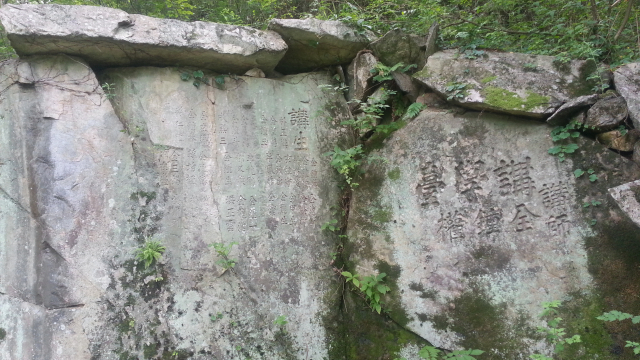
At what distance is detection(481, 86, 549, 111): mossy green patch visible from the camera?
4.05 metres

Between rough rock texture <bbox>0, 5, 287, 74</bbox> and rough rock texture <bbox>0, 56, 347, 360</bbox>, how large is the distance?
17cm

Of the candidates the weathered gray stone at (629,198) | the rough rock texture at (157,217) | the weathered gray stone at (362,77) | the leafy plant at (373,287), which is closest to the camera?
the weathered gray stone at (629,198)

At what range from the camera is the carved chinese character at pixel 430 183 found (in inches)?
170

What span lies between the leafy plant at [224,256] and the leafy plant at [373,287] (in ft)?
3.55

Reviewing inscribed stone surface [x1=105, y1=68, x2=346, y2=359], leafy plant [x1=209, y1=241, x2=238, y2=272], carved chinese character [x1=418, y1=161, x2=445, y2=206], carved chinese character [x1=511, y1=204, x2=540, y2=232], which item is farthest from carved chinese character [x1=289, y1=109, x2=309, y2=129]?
carved chinese character [x1=511, y1=204, x2=540, y2=232]

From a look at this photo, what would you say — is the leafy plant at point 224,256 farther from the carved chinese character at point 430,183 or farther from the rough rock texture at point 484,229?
the carved chinese character at point 430,183

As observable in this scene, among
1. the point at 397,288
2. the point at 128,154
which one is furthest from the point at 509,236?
the point at 128,154

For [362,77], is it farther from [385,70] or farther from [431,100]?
[431,100]

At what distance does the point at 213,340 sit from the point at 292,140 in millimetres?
2183

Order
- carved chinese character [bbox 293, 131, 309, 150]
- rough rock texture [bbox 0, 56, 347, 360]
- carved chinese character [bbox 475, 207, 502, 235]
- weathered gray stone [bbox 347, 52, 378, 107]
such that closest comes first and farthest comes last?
1. rough rock texture [bbox 0, 56, 347, 360]
2. carved chinese character [bbox 475, 207, 502, 235]
3. carved chinese character [bbox 293, 131, 309, 150]
4. weathered gray stone [bbox 347, 52, 378, 107]

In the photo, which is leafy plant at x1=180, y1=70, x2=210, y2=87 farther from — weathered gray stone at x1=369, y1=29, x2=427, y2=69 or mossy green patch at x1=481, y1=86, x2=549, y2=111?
mossy green patch at x1=481, y1=86, x2=549, y2=111

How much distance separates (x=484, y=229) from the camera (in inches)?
159

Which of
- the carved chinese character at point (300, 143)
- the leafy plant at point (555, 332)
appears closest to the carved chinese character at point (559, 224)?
the leafy plant at point (555, 332)

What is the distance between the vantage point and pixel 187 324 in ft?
13.0
